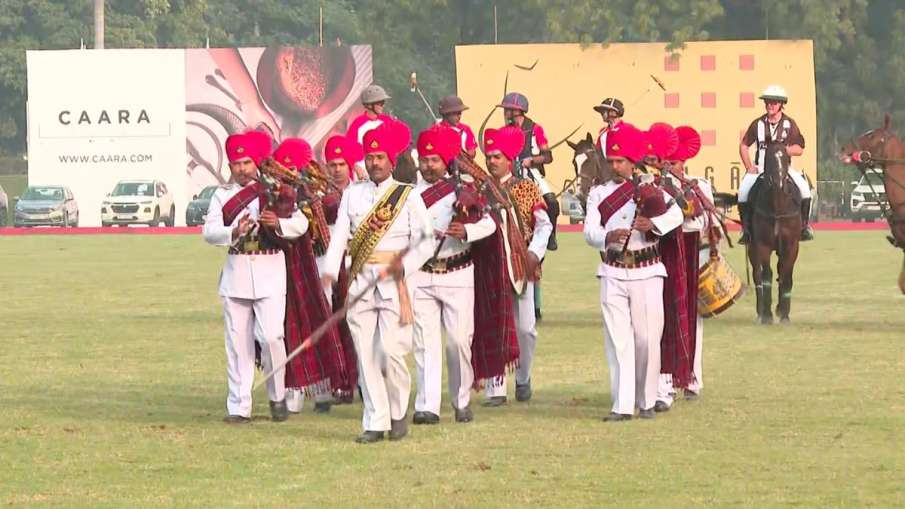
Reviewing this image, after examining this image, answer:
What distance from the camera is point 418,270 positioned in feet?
43.1

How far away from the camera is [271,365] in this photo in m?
13.4

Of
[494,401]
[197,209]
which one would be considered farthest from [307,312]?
[197,209]

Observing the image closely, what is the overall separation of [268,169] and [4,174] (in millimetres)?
77268

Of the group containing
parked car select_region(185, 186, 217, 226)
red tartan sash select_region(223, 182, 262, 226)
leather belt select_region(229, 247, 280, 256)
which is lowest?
leather belt select_region(229, 247, 280, 256)

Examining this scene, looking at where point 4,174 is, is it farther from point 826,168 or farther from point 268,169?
point 268,169

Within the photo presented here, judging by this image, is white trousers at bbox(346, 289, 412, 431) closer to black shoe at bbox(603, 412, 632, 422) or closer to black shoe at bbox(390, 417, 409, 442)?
black shoe at bbox(390, 417, 409, 442)

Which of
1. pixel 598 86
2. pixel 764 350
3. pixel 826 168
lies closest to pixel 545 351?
pixel 764 350

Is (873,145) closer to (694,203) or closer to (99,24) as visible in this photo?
(694,203)

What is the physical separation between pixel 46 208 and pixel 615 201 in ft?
160

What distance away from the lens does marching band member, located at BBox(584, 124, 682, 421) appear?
13.2 meters

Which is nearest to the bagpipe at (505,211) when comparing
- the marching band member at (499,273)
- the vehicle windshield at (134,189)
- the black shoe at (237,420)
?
the marching band member at (499,273)

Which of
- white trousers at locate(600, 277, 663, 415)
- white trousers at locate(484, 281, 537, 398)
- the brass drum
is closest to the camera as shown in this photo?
white trousers at locate(600, 277, 663, 415)

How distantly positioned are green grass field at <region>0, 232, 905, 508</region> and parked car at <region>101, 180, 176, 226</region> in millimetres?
38935

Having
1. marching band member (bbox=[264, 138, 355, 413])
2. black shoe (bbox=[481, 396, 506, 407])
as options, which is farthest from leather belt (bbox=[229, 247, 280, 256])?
black shoe (bbox=[481, 396, 506, 407])
